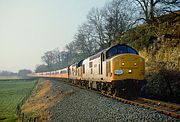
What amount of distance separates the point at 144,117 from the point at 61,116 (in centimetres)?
569

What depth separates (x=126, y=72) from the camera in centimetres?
1830

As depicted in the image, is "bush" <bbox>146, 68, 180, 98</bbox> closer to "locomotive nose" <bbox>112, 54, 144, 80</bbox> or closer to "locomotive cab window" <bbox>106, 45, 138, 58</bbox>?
"locomotive nose" <bbox>112, 54, 144, 80</bbox>

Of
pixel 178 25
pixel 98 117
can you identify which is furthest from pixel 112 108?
pixel 178 25

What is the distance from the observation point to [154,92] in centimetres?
2145

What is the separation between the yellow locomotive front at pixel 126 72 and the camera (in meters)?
18.1

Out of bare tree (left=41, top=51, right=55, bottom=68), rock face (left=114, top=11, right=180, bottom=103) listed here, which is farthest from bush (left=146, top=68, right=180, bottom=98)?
bare tree (left=41, top=51, right=55, bottom=68)

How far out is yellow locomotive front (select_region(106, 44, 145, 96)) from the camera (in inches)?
711

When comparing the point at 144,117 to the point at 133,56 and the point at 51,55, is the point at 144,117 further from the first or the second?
the point at 51,55

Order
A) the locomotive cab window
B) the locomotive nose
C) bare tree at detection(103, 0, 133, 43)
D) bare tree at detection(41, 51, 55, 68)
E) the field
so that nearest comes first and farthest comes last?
the locomotive nose, the locomotive cab window, the field, bare tree at detection(103, 0, 133, 43), bare tree at detection(41, 51, 55, 68)

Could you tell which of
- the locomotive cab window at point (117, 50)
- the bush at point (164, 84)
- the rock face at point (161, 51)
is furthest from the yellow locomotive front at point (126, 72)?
the rock face at point (161, 51)

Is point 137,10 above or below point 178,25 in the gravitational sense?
above

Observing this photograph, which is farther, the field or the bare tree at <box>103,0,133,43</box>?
the bare tree at <box>103,0,133,43</box>

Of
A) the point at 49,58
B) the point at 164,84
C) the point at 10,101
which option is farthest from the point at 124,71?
the point at 49,58

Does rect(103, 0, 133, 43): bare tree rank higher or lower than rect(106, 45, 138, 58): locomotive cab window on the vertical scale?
higher
